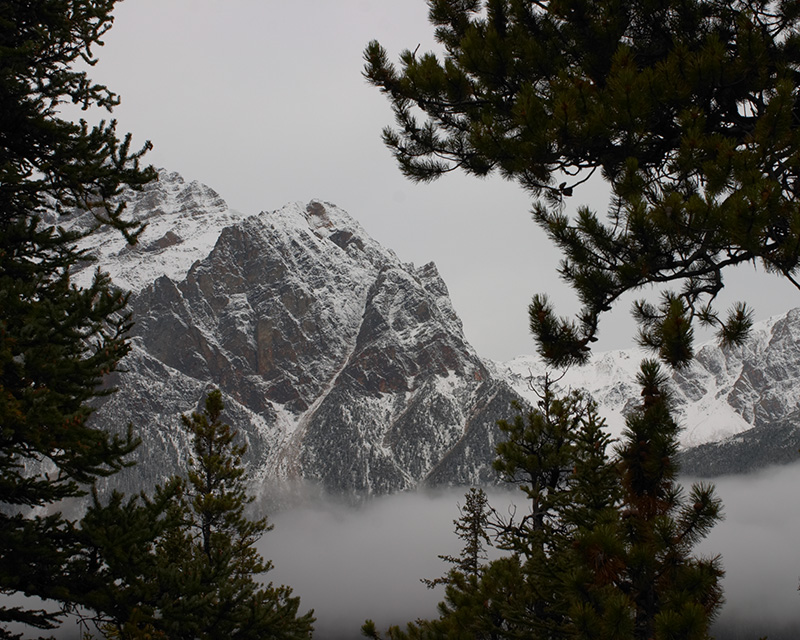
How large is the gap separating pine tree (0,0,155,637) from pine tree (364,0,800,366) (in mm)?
4091

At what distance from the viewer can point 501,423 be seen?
16031 millimetres

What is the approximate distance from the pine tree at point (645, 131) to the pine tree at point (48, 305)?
4.09 meters

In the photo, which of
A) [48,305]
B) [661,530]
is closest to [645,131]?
[661,530]

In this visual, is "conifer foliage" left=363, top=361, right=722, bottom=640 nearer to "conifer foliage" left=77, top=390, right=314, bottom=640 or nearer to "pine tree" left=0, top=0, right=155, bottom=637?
"conifer foliage" left=77, top=390, right=314, bottom=640

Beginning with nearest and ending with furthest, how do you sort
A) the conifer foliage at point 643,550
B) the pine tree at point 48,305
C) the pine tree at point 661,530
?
the conifer foliage at point 643,550 → the pine tree at point 661,530 → the pine tree at point 48,305

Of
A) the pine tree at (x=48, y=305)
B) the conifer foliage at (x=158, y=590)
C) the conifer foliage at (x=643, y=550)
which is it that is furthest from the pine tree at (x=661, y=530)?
the pine tree at (x=48, y=305)

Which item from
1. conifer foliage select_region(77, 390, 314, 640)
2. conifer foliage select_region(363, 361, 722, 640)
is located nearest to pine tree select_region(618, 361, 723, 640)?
conifer foliage select_region(363, 361, 722, 640)

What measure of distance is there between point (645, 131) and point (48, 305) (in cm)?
575

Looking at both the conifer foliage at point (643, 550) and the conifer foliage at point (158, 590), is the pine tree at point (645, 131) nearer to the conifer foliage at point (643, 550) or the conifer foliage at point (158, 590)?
the conifer foliage at point (643, 550)

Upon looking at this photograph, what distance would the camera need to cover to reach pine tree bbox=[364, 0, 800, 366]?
5328 millimetres

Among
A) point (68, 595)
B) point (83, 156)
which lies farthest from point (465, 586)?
point (83, 156)

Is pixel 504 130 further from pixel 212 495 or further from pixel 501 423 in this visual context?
pixel 212 495

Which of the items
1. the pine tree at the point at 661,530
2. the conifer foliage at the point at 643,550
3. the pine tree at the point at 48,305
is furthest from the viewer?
the pine tree at the point at 48,305

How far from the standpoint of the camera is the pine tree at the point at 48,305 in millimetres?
6121
